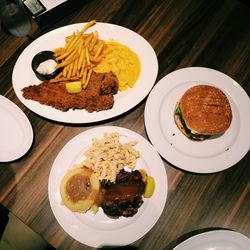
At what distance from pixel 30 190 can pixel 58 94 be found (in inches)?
30.2

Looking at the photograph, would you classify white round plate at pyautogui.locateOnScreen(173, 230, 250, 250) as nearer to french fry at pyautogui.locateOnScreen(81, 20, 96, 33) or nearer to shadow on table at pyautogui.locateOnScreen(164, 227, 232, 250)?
shadow on table at pyautogui.locateOnScreen(164, 227, 232, 250)

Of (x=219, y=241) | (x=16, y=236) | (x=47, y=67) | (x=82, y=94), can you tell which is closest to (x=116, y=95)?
(x=82, y=94)

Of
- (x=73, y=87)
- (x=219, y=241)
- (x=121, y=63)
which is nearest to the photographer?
(x=219, y=241)

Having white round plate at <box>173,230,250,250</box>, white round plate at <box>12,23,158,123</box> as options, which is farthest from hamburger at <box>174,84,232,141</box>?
white round plate at <box>173,230,250,250</box>

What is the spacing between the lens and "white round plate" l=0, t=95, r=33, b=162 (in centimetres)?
221

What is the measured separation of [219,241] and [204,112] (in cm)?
89

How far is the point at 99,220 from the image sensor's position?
2.02m

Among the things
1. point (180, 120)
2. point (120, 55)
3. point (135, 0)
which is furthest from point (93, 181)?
point (135, 0)

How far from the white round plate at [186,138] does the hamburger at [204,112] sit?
0.29ft

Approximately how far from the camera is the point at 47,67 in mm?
2418

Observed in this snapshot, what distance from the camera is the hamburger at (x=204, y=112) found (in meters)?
2.14

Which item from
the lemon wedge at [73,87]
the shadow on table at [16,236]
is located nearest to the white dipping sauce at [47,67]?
the lemon wedge at [73,87]

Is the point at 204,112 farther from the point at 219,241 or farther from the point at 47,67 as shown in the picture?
the point at 47,67

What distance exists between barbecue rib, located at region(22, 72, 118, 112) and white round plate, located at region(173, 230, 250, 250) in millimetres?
1126
